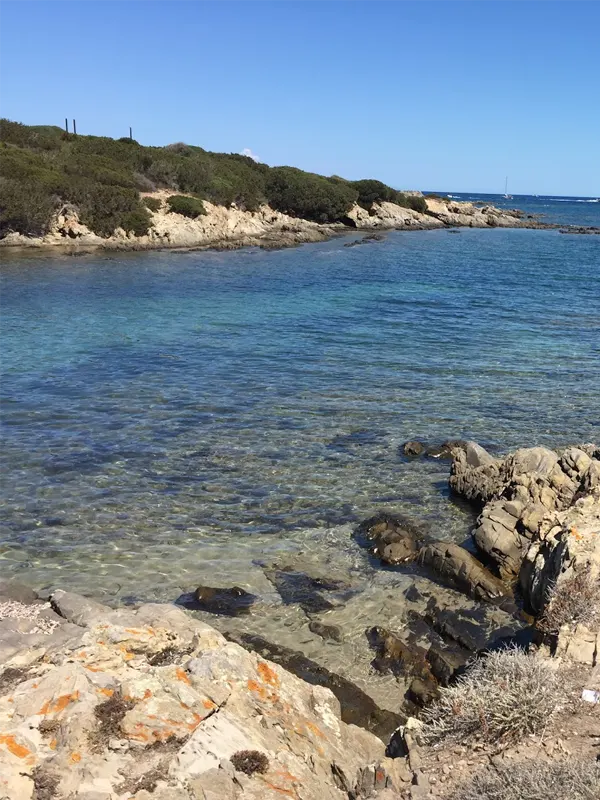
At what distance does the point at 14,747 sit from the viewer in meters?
5.45

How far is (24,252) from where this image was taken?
2019 inches

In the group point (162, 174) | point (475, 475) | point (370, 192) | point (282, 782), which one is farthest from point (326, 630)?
point (370, 192)

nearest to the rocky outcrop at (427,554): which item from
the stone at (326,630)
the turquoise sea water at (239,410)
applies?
the turquoise sea water at (239,410)

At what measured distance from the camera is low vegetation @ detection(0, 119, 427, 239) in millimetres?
53875

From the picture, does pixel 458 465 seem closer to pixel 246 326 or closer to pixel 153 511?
pixel 153 511

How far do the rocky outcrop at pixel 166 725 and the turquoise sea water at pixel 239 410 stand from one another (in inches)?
133

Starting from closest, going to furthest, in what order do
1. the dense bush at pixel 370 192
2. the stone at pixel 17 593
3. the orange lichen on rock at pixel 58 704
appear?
the orange lichen on rock at pixel 58 704 < the stone at pixel 17 593 < the dense bush at pixel 370 192

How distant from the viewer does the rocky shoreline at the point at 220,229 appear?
55500mm

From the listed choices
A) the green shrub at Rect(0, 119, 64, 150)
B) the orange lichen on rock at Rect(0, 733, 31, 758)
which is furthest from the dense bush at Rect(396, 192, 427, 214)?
the orange lichen on rock at Rect(0, 733, 31, 758)

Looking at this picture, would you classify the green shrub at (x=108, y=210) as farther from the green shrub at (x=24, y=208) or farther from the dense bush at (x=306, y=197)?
the dense bush at (x=306, y=197)

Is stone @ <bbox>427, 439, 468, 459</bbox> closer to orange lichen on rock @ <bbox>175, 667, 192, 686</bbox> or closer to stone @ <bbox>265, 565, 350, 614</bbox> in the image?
stone @ <bbox>265, 565, 350, 614</bbox>

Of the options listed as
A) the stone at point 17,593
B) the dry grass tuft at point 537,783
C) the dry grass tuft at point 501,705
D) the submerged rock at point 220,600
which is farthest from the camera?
the submerged rock at point 220,600

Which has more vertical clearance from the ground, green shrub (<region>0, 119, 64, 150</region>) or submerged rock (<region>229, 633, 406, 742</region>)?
green shrub (<region>0, 119, 64, 150</region>)

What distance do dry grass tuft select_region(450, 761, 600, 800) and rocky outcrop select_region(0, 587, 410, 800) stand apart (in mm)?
845
